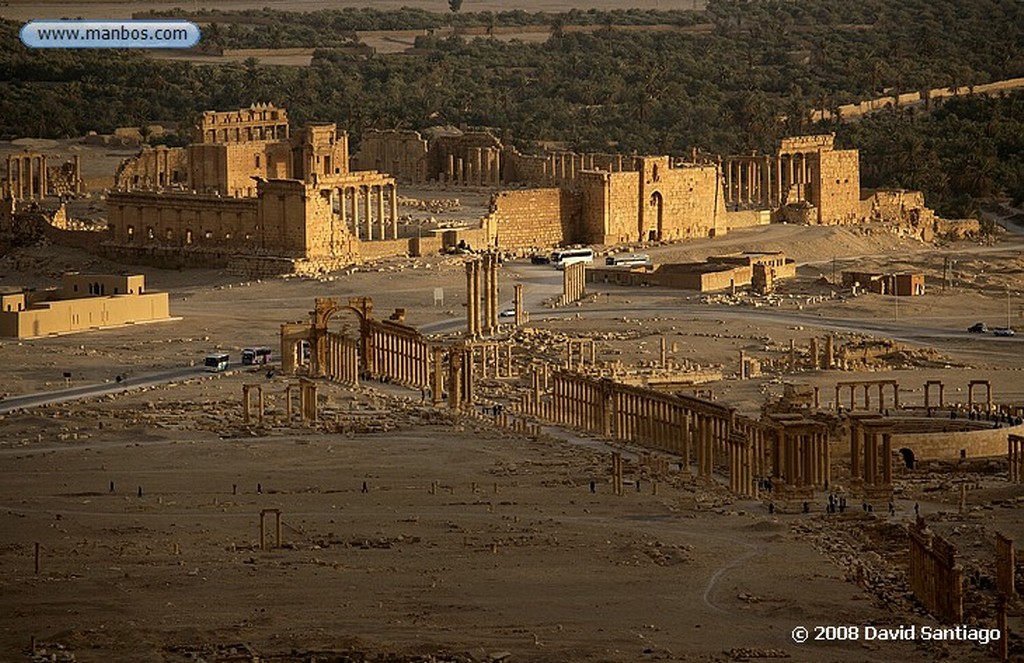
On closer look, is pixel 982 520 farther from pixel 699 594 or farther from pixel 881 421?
pixel 699 594

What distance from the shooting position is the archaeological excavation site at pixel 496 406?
39156 millimetres

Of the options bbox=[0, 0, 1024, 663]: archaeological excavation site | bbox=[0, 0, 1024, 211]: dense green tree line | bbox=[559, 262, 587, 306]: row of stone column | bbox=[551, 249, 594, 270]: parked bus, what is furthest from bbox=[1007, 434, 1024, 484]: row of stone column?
bbox=[0, 0, 1024, 211]: dense green tree line

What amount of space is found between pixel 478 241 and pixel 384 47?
76102 millimetres

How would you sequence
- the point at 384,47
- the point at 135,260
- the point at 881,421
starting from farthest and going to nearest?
the point at 384,47
the point at 135,260
the point at 881,421

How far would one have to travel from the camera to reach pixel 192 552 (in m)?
42.9

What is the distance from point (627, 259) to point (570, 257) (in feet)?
5.11

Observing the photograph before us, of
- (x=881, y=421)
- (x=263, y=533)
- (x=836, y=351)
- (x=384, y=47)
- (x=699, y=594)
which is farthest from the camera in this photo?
(x=384, y=47)

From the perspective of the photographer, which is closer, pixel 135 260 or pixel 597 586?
pixel 597 586

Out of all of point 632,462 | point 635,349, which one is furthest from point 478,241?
point 632,462

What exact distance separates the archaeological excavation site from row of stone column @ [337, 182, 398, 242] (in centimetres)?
21

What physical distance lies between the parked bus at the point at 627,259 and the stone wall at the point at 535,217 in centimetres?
404

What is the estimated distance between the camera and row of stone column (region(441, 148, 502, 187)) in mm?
97562

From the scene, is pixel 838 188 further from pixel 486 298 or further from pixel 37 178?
pixel 486 298

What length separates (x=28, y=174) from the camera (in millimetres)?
92250
